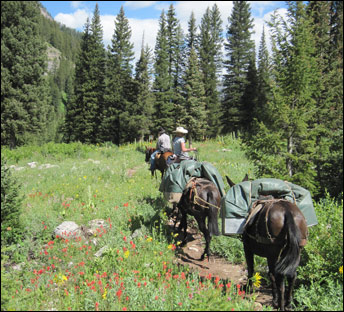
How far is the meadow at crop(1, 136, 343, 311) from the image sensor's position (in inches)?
153

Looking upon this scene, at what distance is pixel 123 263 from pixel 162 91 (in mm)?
36045

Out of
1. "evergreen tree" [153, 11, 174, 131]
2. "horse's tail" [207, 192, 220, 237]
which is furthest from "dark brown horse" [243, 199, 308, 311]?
"evergreen tree" [153, 11, 174, 131]

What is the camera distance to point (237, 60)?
38219 millimetres

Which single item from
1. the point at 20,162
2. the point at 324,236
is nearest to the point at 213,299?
the point at 324,236

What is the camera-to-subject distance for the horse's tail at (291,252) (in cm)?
402

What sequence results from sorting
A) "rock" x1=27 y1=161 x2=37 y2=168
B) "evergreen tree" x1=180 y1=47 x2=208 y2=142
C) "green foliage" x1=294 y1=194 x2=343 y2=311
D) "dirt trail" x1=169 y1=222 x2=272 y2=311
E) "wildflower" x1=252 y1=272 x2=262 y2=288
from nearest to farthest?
"green foliage" x1=294 y1=194 x2=343 y2=311 < "wildflower" x1=252 y1=272 x2=262 y2=288 < "dirt trail" x1=169 y1=222 x2=272 y2=311 < "rock" x1=27 y1=161 x2=37 y2=168 < "evergreen tree" x1=180 y1=47 x2=208 y2=142

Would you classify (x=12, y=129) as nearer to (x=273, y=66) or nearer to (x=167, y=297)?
(x=273, y=66)

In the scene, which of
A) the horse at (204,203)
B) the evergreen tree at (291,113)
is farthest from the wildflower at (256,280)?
the evergreen tree at (291,113)

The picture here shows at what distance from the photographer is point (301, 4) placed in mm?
8617

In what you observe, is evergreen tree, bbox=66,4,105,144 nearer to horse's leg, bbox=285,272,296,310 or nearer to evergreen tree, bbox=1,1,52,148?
evergreen tree, bbox=1,1,52,148

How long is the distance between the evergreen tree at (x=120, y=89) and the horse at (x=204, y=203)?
2837cm

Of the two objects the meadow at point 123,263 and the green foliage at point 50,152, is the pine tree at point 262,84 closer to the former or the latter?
the meadow at point 123,263

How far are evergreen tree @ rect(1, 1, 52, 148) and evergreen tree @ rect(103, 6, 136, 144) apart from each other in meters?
10.8

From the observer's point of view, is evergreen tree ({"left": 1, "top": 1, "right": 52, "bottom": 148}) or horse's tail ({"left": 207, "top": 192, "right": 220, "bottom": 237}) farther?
evergreen tree ({"left": 1, "top": 1, "right": 52, "bottom": 148})
